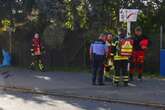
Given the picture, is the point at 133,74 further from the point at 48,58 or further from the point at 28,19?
the point at 28,19

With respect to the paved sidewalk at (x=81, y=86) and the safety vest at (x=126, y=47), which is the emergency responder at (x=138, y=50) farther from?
the safety vest at (x=126, y=47)

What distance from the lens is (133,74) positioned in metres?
20.0

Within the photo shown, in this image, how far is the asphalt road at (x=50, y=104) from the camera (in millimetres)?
13719

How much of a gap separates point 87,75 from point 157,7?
4710 millimetres

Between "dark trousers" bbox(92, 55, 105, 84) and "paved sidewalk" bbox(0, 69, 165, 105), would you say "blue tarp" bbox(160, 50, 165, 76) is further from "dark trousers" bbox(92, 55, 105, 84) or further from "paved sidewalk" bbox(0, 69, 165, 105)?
"dark trousers" bbox(92, 55, 105, 84)

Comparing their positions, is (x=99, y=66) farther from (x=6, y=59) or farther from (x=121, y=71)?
(x=6, y=59)

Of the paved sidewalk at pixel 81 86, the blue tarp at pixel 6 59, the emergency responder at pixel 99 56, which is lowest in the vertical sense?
the paved sidewalk at pixel 81 86

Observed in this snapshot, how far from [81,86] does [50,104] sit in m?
3.58

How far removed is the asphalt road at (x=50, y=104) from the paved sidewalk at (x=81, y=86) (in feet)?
2.66

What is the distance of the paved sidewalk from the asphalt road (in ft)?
2.66

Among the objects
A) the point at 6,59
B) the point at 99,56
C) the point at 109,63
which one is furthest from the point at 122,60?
the point at 6,59

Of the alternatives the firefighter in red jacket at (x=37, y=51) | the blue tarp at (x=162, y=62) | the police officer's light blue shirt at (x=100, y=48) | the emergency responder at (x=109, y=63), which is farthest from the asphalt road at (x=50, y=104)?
the firefighter in red jacket at (x=37, y=51)

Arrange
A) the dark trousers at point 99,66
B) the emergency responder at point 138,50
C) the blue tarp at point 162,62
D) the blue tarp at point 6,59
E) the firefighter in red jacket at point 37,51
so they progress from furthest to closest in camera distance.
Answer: the blue tarp at point 6,59, the firefighter in red jacket at point 37,51, the blue tarp at point 162,62, the emergency responder at point 138,50, the dark trousers at point 99,66

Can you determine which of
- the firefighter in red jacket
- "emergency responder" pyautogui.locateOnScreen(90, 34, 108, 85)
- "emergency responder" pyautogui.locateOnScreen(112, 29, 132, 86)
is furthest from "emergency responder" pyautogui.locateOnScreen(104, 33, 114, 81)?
the firefighter in red jacket
